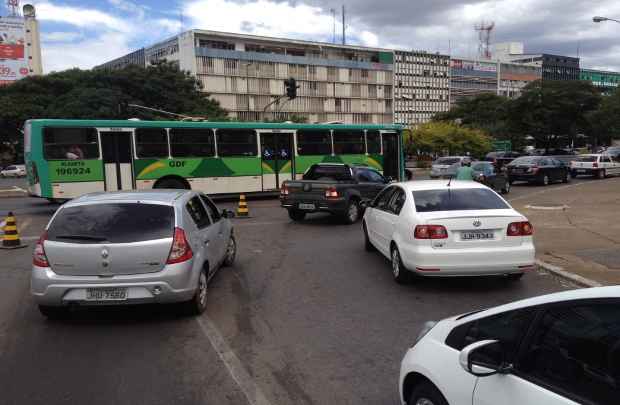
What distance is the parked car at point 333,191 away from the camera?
14.4m

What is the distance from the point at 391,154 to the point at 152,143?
34.5 ft

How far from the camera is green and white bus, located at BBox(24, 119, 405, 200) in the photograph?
17531mm

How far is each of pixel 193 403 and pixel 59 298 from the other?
8.34ft

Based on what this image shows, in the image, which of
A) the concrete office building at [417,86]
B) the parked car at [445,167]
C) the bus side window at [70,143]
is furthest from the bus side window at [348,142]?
the concrete office building at [417,86]

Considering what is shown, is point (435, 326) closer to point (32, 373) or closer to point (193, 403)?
point (193, 403)

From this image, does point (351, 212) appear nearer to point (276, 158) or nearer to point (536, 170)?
point (276, 158)

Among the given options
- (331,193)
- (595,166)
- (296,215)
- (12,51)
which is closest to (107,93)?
(595,166)

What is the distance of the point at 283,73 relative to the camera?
312 feet

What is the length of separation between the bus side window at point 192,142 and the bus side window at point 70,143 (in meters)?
2.71

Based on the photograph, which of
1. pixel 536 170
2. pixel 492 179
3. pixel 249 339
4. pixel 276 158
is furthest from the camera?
pixel 536 170

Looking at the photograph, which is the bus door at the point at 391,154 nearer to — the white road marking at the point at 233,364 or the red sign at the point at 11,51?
the white road marking at the point at 233,364

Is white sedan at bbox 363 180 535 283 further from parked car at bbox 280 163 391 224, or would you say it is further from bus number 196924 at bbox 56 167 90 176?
bus number 196924 at bbox 56 167 90 176

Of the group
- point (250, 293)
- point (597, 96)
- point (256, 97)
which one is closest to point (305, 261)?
point (250, 293)

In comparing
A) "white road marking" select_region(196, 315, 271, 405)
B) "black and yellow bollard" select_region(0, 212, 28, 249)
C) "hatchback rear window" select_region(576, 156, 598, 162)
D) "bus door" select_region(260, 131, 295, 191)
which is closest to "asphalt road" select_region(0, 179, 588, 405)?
"white road marking" select_region(196, 315, 271, 405)
